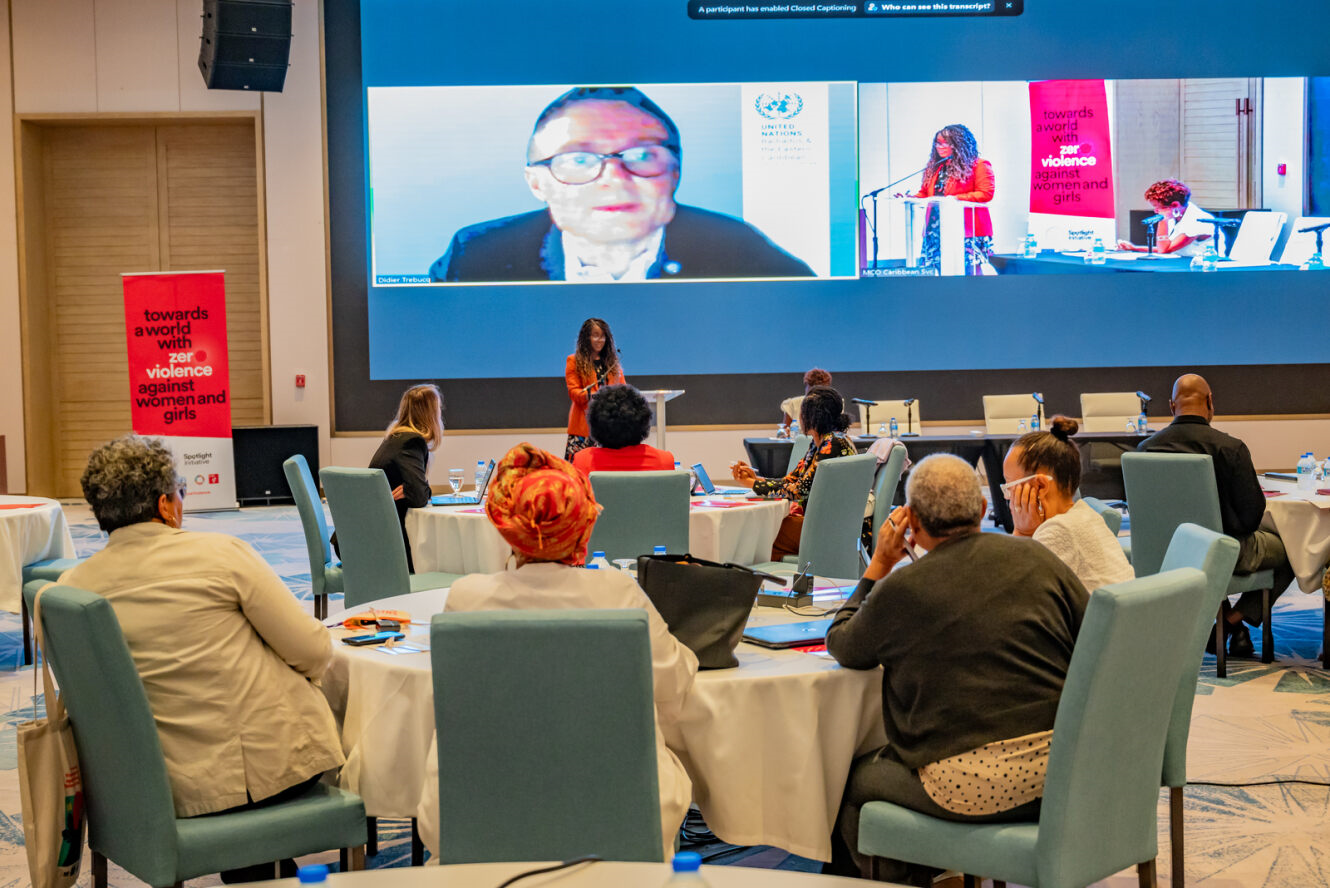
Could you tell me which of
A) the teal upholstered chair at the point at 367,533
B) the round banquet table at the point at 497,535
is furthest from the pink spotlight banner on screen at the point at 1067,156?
the teal upholstered chair at the point at 367,533

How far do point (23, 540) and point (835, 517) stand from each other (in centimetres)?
346

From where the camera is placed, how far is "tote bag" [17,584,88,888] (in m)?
2.20

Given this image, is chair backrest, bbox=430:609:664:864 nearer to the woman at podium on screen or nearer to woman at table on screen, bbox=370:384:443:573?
woman at table on screen, bbox=370:384:443:573

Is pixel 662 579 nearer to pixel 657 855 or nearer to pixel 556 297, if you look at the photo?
pixel 657 855

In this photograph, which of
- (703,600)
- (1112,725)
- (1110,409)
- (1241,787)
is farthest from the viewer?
(1110,409)

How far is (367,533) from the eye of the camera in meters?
4.76

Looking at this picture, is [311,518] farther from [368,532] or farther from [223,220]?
[223,220]

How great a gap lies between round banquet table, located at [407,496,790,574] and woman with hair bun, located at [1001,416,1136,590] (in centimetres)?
186

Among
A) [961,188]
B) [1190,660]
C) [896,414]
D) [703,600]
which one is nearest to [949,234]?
[961,188]

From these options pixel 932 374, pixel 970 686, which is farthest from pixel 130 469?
pixel 932 374

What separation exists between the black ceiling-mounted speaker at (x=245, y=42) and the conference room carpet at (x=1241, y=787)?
17.5 ft

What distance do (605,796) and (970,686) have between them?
72 cm

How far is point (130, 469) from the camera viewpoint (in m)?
2.42

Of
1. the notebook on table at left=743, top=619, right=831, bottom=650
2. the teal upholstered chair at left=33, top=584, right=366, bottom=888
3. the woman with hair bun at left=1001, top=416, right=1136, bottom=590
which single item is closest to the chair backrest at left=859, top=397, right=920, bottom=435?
the woman with hair bun at left=1001, top=416, right=1136, bottom=590
